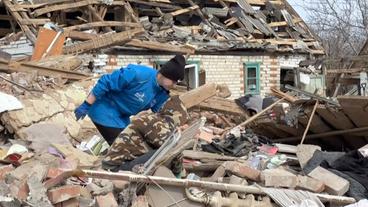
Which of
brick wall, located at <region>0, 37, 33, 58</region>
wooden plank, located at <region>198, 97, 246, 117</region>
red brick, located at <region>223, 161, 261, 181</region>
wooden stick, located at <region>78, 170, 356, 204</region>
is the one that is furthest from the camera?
brick wall, located at <region>0, 37, 33, 58</region>

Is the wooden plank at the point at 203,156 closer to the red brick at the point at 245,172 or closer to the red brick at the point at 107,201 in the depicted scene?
the red brick at the point at 245,172

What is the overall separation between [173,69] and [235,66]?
11806 mm

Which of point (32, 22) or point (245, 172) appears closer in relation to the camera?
point (245, 172)

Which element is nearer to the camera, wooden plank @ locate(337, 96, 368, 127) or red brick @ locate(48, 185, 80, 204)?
red brick @ locate(48, 185, 80, 204)

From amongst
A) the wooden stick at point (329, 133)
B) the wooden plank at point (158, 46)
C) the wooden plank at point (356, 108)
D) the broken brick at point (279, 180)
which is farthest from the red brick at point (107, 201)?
the wooden plank at point (158, 46)

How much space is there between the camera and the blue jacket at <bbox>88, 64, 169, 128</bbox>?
215 inches

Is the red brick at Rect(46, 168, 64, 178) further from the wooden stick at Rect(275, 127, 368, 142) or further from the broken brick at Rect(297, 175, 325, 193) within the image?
the wooden stick at Rect(275, 127, 368, 142)

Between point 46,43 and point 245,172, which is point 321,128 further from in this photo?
point 46,43

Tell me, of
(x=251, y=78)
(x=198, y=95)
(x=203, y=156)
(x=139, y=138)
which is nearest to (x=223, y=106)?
(x=198, y=95)

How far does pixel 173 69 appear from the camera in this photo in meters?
5.17

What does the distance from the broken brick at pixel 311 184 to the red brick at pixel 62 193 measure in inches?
76.8

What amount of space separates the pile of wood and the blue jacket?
6.68 meters

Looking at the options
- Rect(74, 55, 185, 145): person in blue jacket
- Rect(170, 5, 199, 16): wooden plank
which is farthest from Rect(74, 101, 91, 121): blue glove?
Rect(170, 5, 199, 16): wooden plank

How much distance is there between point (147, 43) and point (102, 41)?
5.67ft
